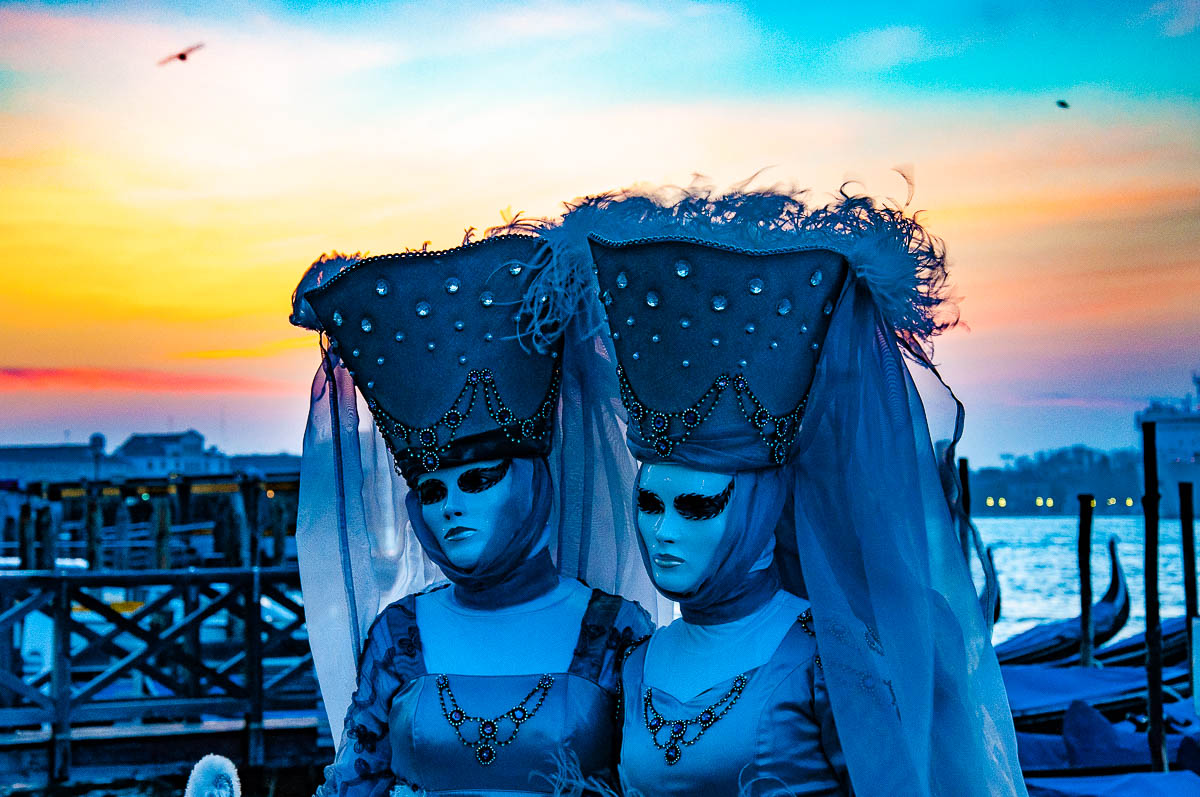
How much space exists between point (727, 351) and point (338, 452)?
0.96 meters

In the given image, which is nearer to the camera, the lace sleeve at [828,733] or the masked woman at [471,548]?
the lace sleeve at [828,733]

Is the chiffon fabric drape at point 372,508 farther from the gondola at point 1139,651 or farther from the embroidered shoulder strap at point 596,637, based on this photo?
the gondola at point 1139,651

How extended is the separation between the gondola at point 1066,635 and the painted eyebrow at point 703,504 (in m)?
9.54

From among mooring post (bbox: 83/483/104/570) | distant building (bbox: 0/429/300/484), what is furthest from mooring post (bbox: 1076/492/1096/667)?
distant building (bbox: 0/429/300/484)

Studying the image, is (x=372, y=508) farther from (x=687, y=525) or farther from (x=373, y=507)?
(x=687, y=525)

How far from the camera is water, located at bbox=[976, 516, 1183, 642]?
957 inches

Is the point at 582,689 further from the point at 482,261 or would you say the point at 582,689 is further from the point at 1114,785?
the point at 1114,785

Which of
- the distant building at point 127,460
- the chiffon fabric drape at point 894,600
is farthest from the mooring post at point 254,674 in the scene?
the distant building at point 127,460

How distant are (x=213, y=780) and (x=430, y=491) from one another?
2.09 ft

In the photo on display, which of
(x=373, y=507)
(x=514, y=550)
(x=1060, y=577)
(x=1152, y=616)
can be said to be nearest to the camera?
(x=514, y=550)

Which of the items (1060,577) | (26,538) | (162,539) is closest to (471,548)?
(26,538)

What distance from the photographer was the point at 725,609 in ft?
6.80

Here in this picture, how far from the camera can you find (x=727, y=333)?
2.01 meters

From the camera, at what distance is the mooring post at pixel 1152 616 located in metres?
6.91
